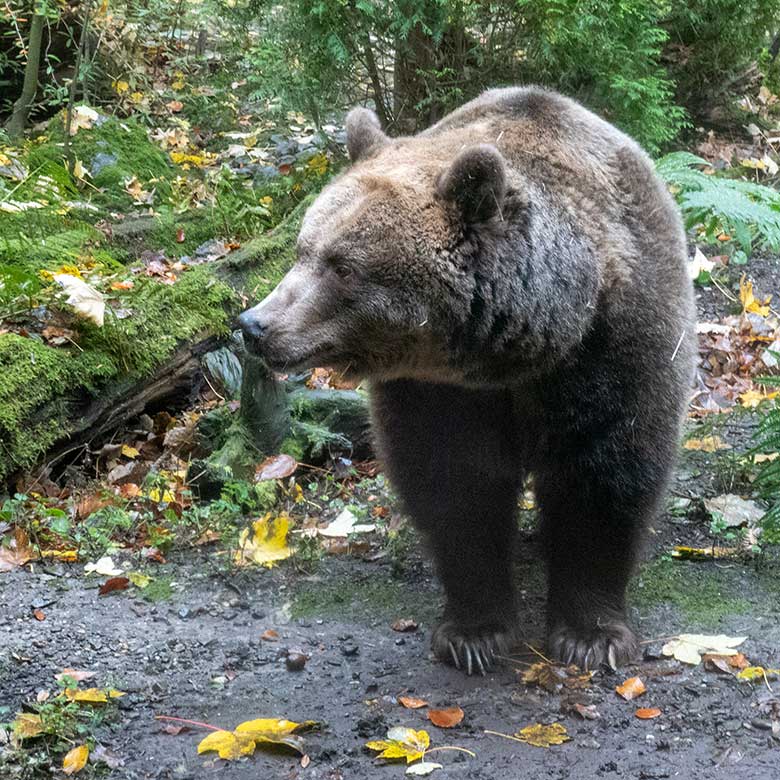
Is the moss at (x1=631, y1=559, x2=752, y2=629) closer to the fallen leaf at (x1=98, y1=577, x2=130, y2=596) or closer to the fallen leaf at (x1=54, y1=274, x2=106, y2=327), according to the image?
the fallen leaf at (x1=98, y1=577, x2=130, y2=596)

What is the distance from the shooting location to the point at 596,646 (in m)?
4.85

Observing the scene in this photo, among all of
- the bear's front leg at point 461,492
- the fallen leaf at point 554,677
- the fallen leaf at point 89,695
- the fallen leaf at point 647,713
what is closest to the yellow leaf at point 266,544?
the bear's front leg at point 461,492

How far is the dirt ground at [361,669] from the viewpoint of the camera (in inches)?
158

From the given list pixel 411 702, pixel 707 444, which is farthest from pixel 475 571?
pixel 707 444

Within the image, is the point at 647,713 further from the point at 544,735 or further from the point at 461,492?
the point at 461,492

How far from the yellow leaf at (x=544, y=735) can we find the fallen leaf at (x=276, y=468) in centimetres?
292

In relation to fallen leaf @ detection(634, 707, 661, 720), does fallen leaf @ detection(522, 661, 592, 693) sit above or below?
below

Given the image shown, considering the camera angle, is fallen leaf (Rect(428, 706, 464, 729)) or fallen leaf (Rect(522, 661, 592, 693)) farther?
fallen leaf (Rect(522, 661, 592, 693))

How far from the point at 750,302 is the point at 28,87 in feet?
27.2

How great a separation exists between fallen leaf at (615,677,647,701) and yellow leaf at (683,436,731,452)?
265 centimetres

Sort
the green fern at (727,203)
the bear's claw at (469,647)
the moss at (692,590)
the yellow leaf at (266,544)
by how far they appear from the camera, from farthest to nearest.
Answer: the green fern at (727,203)
the yellow leaf at (266,544)
the moss at (692,590)
the bear's claw at (469,647)

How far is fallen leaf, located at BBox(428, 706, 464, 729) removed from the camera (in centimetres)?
432

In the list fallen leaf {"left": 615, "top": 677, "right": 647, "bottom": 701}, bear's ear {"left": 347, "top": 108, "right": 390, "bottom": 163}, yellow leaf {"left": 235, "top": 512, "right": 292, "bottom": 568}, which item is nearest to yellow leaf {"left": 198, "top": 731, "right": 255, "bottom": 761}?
fallen leaf {"left": 615, "top": 677, "right": 647, "bottom": 701}

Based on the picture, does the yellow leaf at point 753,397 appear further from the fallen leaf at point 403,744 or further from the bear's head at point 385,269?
the fallen leaf at point 403,744
